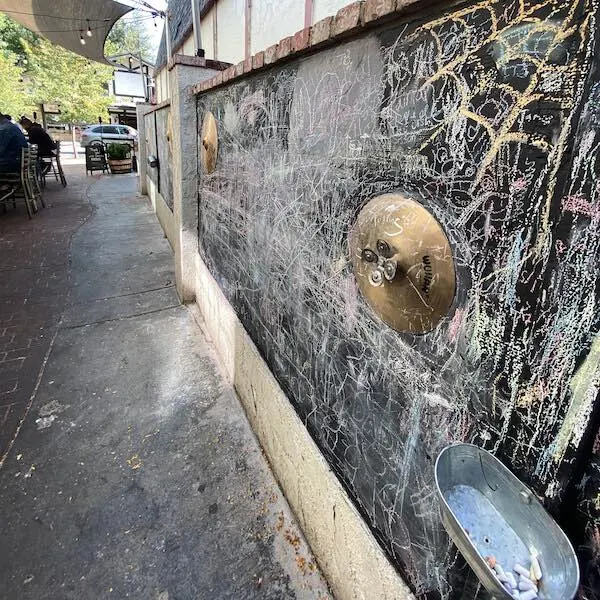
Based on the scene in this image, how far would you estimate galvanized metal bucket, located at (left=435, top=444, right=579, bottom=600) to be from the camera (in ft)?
2.61

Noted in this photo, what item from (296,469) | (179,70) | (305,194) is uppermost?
(179,70)

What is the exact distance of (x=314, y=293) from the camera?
2012mm

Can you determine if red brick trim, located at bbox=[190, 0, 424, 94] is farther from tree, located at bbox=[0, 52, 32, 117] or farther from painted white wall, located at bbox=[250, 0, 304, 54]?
tree, located at bbox=[0, 52, 32, 117]

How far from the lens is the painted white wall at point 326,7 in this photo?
284 centimetres

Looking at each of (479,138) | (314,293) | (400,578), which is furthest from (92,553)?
(479,138)

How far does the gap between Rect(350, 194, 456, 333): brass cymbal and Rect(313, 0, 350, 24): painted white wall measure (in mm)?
2287

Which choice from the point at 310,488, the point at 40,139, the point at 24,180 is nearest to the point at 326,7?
the point at 310,488

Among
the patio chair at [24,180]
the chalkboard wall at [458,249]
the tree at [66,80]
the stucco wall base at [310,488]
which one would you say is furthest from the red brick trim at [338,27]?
the tree at [66,80]

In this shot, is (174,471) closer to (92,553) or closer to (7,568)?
(92,553)

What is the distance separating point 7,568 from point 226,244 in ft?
8.75

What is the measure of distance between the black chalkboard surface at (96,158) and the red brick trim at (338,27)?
16.3m

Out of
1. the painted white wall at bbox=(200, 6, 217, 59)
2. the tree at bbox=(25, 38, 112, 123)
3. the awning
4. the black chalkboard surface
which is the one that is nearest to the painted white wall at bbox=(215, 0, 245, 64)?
the painted white wall at bbox=(200, 6, 217, 59)

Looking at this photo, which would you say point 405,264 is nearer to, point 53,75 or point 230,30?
point 230,30

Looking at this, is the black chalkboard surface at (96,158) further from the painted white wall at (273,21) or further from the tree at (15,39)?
the painted white wall at (273,21)
